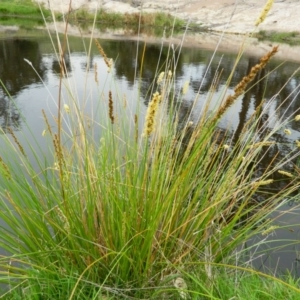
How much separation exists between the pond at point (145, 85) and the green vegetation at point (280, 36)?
537 cm

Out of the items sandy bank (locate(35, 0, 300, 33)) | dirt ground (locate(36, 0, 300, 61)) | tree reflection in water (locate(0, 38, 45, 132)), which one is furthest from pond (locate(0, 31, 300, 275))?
sandy bank (locate(35, 0, 300, 33))

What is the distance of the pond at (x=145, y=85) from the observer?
233cm

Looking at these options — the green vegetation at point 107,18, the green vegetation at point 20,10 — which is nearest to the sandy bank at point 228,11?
the green vegetation at point 107,18

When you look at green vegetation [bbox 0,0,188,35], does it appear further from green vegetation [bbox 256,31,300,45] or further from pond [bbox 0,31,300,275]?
pond [bbox 0,31,300,275]

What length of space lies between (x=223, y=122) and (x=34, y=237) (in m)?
3.53

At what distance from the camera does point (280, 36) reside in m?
15.8

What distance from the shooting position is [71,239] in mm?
1216

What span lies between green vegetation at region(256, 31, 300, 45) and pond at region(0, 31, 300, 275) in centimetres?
537

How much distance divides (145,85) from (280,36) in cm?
1175

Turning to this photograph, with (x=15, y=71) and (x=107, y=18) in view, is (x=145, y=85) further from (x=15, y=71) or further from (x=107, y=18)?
(x=107, y=18)

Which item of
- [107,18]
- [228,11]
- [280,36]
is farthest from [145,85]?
[228,11]

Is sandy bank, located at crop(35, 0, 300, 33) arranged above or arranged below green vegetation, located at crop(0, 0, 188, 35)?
above

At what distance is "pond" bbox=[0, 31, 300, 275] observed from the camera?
2.33 meters

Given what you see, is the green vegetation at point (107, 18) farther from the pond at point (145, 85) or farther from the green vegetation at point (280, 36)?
the pond at point (145, 85)
